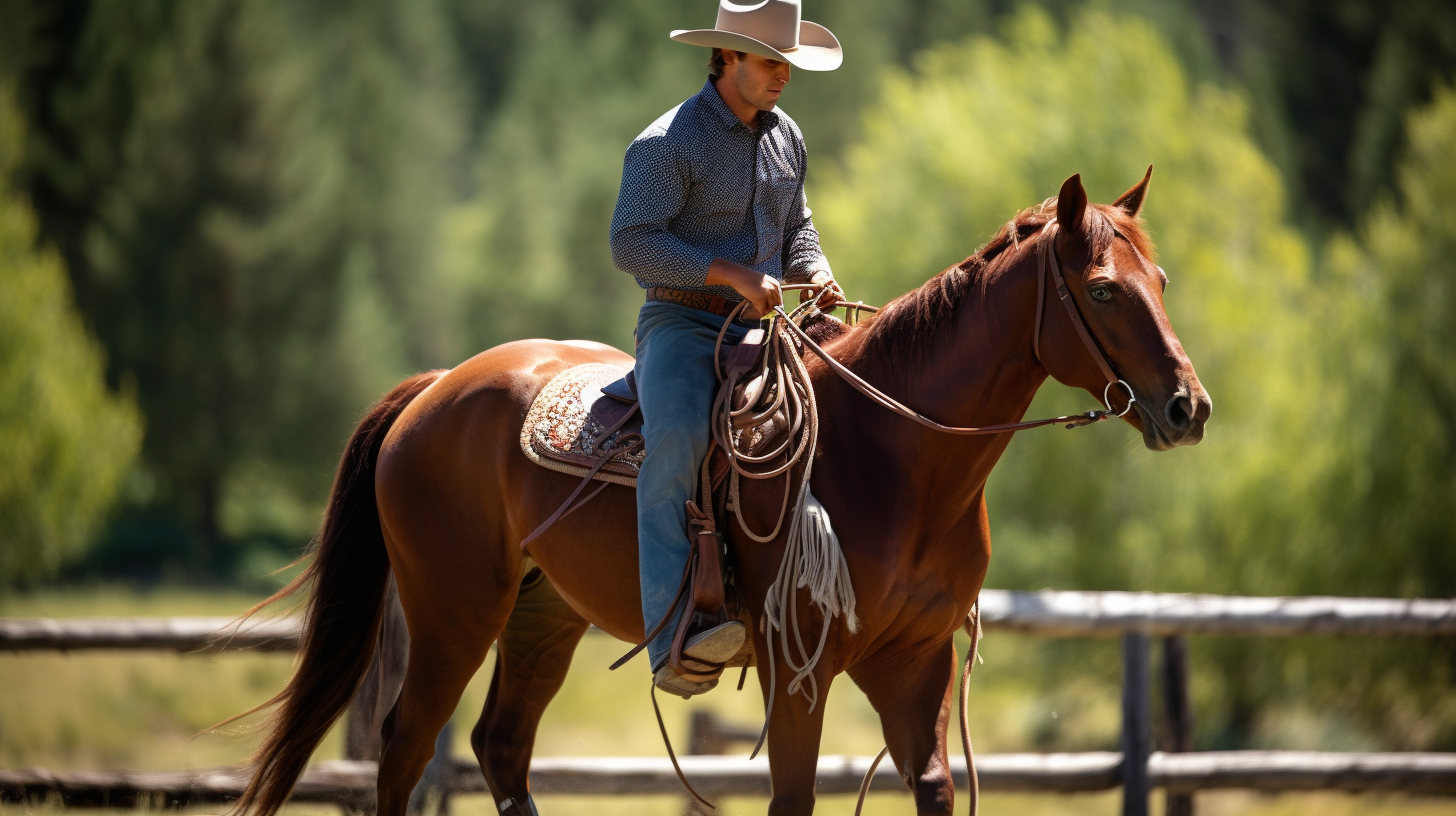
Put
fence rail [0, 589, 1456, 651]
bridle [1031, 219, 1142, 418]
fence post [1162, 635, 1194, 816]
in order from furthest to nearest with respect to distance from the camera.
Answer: fence post [1162, 635, 1194, 816] < fence rail [0, 589, 1456, 651] < bridle [1031, 219, 1142, 418]

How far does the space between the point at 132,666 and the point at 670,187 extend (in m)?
10.0

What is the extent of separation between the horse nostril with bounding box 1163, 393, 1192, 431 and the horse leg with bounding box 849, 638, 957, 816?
978mm

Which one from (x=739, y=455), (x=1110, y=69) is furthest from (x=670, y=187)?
(x=1110, y=69)

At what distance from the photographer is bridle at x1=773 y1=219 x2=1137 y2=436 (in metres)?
3.07

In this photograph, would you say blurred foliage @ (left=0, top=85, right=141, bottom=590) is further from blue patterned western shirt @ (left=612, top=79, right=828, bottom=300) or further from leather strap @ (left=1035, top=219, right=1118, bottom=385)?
leather strap @ (left=1035, top=219, right=1118, bottom=385)

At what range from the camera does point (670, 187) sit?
11.6 feet

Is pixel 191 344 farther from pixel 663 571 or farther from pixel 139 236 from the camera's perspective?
pixel 663 571

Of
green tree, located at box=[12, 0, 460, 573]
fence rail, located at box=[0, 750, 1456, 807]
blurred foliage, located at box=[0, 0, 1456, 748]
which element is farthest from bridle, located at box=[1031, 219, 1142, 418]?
green tree, located at box=[12, 0, 460, 573]

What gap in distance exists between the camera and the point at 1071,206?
3.12m

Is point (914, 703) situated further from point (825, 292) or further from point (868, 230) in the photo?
point (868, 230)

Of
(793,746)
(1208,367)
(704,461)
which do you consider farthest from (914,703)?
(1208,367)

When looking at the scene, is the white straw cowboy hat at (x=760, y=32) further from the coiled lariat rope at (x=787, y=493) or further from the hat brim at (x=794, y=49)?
the coiled lariat rope at (x=787, y=493)

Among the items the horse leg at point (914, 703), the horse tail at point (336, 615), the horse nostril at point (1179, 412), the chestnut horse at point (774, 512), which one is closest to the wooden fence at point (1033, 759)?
the horse tail at point (336, 615)

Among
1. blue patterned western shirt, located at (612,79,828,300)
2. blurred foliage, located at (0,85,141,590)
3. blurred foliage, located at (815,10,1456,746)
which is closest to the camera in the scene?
blue patterned western shirt, located at (612,79,828,300)
